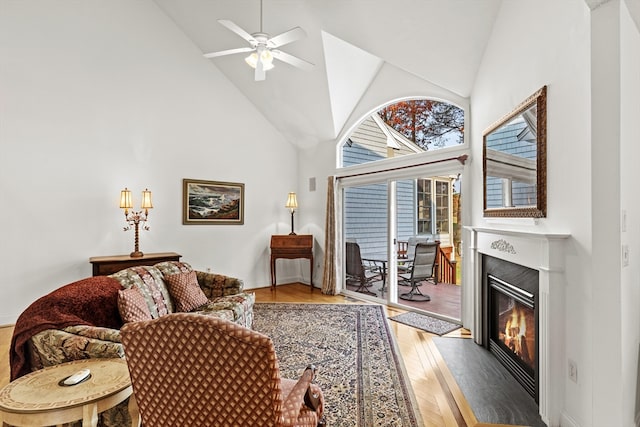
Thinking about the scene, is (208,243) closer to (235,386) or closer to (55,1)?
(55,1)

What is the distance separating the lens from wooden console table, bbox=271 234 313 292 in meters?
5.90

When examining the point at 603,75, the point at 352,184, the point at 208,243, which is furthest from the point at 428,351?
the point at 208,243

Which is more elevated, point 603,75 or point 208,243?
point 603,75

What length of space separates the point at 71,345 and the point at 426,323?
3.53 metres

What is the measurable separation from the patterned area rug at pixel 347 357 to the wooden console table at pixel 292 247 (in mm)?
1133

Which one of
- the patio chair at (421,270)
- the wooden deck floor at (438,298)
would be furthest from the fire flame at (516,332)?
the patio chair at (421,270)

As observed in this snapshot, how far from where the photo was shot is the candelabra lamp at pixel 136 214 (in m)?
4.48

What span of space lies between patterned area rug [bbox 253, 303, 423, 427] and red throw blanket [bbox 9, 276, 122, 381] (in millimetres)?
1490

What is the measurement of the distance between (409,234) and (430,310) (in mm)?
1076

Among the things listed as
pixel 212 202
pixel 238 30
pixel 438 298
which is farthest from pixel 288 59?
pixel 438 298

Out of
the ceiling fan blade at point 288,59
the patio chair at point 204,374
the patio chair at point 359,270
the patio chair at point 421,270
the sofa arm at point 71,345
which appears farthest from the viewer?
the patio chair at point 359,270

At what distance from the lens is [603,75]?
1647 mm

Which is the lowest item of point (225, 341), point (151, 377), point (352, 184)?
point (151, 377)

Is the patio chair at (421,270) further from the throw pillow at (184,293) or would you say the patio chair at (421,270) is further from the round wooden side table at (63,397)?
the round wooden side table at (63,397)
